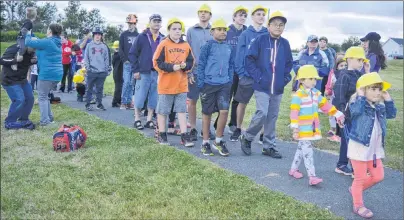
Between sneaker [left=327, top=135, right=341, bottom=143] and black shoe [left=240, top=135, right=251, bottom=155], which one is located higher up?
black shoe [left=240, top=135, right=251, bottom=155]

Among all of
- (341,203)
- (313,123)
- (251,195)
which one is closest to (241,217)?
(251,195)

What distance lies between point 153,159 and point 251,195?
1.83 meters

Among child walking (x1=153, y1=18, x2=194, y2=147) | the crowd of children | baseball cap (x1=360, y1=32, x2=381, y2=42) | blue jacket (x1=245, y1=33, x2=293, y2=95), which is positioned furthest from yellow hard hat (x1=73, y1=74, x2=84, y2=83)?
baseball cap (x1=360, y1=32, x2=381, y2=42)

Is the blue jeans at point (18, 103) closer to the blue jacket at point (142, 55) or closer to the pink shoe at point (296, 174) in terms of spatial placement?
the blue jacket at point (142, 55)

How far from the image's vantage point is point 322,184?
5730mm

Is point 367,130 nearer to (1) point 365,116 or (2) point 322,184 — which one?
(1) point 365,116

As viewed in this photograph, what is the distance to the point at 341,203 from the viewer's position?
201 inches

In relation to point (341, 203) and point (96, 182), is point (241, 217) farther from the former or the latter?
point (96, 182)

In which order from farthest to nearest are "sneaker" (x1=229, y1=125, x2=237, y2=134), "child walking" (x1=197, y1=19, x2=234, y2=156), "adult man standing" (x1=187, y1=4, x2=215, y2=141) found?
"sneaker" (x1=229, y1=125, x2=237, y2=134) → "adult man standing" (x1=187, y1=4, x2=215, y2=141) → "child walking" (x1=197, y1=19, x2=234, y2=156)

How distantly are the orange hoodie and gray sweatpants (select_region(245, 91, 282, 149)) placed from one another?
1275mm

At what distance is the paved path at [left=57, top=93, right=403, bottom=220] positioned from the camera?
5.07m

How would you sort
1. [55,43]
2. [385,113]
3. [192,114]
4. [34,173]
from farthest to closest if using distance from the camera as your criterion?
[55,43] < [192,114] < [34,173] < [385,113]

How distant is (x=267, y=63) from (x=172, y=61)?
155cm

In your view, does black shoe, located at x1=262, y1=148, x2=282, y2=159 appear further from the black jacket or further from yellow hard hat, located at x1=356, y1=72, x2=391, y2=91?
the black jacket
